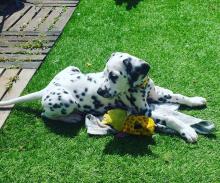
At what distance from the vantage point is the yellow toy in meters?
5.91

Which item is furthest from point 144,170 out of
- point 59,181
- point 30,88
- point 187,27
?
point 187,27

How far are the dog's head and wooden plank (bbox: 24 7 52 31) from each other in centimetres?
413

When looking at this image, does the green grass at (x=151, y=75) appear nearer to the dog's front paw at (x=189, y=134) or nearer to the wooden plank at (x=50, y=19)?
the dog's front paw at (x=189, y=134)

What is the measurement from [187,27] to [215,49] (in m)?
1.06

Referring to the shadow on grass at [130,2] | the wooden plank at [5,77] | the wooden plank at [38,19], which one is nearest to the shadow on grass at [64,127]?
the wooden plank at [5,77]

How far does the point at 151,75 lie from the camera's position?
7344 mm

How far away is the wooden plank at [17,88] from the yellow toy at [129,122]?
161 cm

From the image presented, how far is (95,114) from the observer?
250 inches

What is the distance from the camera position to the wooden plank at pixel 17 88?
671 centimetres

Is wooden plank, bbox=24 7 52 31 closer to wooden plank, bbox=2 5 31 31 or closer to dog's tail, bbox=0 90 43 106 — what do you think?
wooden plank, bbox=2 5 31 31

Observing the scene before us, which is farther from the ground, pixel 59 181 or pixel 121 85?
pixel 121 85

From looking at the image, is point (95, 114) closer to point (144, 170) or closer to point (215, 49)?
point (144, 170)

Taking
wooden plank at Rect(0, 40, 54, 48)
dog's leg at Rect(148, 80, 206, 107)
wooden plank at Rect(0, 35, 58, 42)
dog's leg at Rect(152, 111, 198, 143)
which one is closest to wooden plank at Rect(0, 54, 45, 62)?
wooden plank at Rect(0, 40, 54, 48)

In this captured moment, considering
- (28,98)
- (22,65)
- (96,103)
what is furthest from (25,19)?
(96,103)
